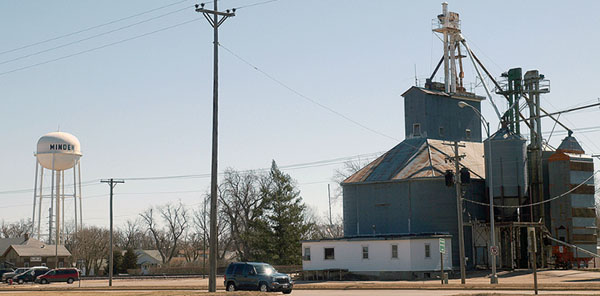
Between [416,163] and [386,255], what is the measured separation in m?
10.7

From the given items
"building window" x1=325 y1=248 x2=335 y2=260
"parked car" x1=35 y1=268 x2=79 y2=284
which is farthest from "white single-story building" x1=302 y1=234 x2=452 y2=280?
"parked car" x1=35 y1=268 x2=79 y2=284

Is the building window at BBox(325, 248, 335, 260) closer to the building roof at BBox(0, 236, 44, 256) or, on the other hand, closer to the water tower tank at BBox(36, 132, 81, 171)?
the water tower tank at BBox(36, 132, 81, 171)

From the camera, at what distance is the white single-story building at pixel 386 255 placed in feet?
196

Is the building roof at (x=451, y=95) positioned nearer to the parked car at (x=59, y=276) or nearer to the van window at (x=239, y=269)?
the van window at (x=239, y=269)

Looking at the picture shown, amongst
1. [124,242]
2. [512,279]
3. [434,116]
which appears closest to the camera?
[512,279]

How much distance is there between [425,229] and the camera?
212 feet

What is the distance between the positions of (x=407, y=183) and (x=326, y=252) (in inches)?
363

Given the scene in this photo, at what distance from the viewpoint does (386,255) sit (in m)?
60.8

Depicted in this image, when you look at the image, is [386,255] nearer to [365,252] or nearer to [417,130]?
[365,252]

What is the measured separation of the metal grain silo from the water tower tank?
56.2 meters

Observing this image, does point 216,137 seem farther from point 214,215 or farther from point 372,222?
point 372,222

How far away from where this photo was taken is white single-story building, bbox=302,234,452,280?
2350 inches

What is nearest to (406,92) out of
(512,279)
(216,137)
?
(512,279)

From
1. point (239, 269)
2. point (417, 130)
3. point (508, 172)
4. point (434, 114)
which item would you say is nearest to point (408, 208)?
point (508, 172)
